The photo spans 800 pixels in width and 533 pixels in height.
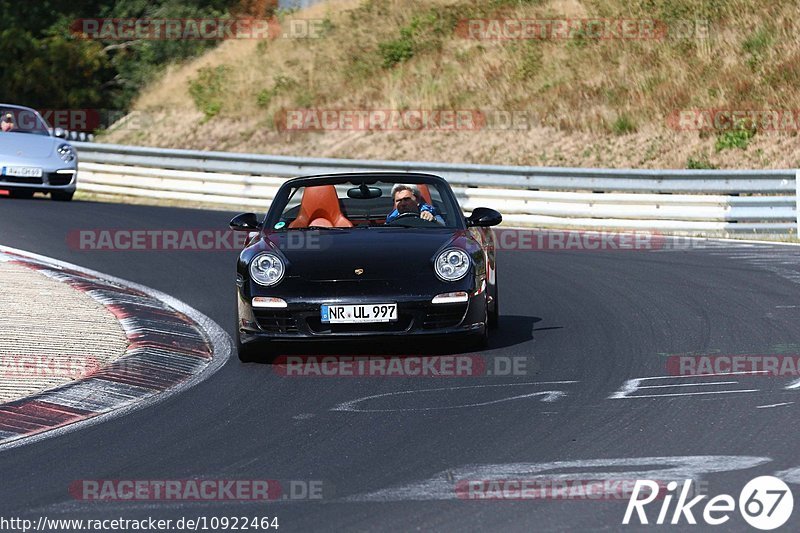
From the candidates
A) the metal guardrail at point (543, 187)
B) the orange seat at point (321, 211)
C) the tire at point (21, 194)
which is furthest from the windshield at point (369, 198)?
the tire at point (21, 194)

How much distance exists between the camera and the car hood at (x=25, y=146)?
2064 centimetres

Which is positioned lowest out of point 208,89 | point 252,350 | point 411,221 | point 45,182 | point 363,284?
point 252,350

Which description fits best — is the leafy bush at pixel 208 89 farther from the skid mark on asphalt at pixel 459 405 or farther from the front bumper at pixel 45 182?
the skid mark on asphalt at pixel 459 405

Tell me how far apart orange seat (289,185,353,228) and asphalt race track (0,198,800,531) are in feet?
3.72

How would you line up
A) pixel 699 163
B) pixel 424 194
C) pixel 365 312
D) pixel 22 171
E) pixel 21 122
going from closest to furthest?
pixel 365 312 < pixel 424 194 < pixel 22 171 < pixel 21 122 < pixel 699 163

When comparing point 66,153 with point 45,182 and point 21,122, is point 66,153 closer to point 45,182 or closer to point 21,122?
point 45,182

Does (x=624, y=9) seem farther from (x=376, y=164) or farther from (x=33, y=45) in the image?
(x=33, y=45)

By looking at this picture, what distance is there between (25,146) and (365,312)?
42.8 feet

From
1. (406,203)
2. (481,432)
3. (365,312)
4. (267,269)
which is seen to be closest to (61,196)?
(406,203)

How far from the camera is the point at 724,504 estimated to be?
5.46m

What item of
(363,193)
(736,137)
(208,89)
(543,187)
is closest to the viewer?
(363,193)

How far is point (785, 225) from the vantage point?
56.8ft

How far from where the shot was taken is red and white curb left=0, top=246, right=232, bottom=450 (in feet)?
25.2

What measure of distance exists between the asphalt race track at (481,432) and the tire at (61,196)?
10551mm
